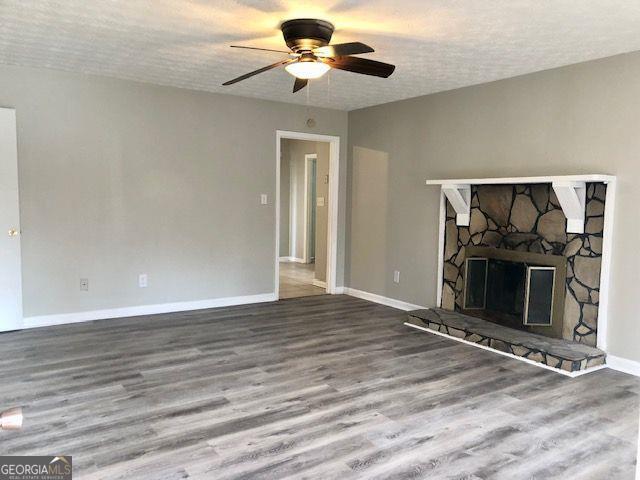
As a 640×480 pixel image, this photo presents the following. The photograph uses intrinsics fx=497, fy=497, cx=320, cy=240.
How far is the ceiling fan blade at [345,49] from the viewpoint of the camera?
2883mm

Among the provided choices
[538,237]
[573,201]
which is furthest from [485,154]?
[573,201]

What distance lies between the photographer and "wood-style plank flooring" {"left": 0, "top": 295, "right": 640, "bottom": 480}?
2334 millimetres

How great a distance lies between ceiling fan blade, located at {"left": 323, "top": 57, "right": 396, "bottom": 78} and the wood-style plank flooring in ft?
6.78

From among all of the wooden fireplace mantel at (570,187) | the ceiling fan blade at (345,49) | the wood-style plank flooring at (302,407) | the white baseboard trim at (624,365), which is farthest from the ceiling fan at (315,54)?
the white baseboard trim at (624,365)

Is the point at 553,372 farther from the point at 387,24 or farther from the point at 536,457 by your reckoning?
the point at 387,24

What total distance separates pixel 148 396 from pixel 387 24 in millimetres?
2768

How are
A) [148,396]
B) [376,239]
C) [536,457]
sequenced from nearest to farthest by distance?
1. [536,457]
2. [148,396]
3. [376,239]

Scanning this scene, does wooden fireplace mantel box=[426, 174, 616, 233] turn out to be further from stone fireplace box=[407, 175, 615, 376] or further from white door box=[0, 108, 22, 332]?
white door box=[0, 108, 22, 332]

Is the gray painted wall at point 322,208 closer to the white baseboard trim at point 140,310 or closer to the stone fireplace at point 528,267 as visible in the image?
the white baseboard trim at point 140,310

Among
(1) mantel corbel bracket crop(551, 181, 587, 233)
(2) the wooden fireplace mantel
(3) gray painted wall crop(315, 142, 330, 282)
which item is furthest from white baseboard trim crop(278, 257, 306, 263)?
(1) mantel corbel bracket crop(551, 181, 587, 233)

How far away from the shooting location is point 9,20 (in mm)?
3182

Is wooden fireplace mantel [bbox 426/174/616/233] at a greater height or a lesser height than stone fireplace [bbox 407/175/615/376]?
greater

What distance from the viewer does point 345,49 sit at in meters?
2.95

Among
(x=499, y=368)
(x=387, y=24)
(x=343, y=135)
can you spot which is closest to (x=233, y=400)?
(x=499, y=368)
